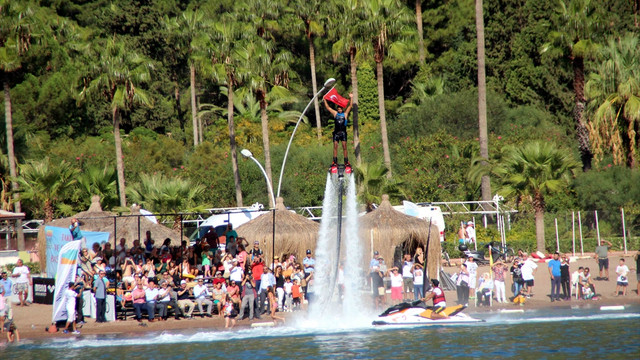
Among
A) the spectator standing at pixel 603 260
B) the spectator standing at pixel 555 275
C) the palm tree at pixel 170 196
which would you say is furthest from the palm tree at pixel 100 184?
the spectator standing at pixel 603 260

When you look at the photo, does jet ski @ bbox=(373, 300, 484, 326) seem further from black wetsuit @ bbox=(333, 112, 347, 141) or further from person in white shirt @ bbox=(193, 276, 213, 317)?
black wetsuit @ bbox=(333, 112, 347, 141)

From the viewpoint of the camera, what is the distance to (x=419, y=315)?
28656mm

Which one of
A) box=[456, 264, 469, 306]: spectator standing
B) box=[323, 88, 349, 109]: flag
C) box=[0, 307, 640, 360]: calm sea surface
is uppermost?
box=[323, 88, 349, 109]: flag

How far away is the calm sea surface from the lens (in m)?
24.6

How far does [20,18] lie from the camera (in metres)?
48.6

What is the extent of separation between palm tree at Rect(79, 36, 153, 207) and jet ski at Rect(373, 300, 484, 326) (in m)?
23.5

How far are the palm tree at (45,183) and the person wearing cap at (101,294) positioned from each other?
18.8 meters

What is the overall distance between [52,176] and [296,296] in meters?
21.1

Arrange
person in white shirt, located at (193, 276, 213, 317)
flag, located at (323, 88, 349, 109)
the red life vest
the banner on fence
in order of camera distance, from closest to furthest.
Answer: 1. flag, located at (323, 88, 349, 109)
2. the red life vest
3. person in white shirt, located at (193, 276, 213, 317)
4. the banner on fence

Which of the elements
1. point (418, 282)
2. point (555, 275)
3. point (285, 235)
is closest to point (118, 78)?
point (285, 235)

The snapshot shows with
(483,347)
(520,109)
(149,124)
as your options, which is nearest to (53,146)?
(149,124)

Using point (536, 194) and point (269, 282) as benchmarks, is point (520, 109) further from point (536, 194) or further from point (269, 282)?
point (269, 282)

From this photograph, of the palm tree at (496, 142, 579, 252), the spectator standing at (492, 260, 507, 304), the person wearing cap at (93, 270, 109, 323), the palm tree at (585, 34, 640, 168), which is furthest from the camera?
the palm tree at (585, 34, 640, 168)

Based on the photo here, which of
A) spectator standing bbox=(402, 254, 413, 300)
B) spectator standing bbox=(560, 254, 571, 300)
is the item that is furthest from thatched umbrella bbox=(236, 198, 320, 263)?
spectator standing bbox=(560, 254, 571, 300)
